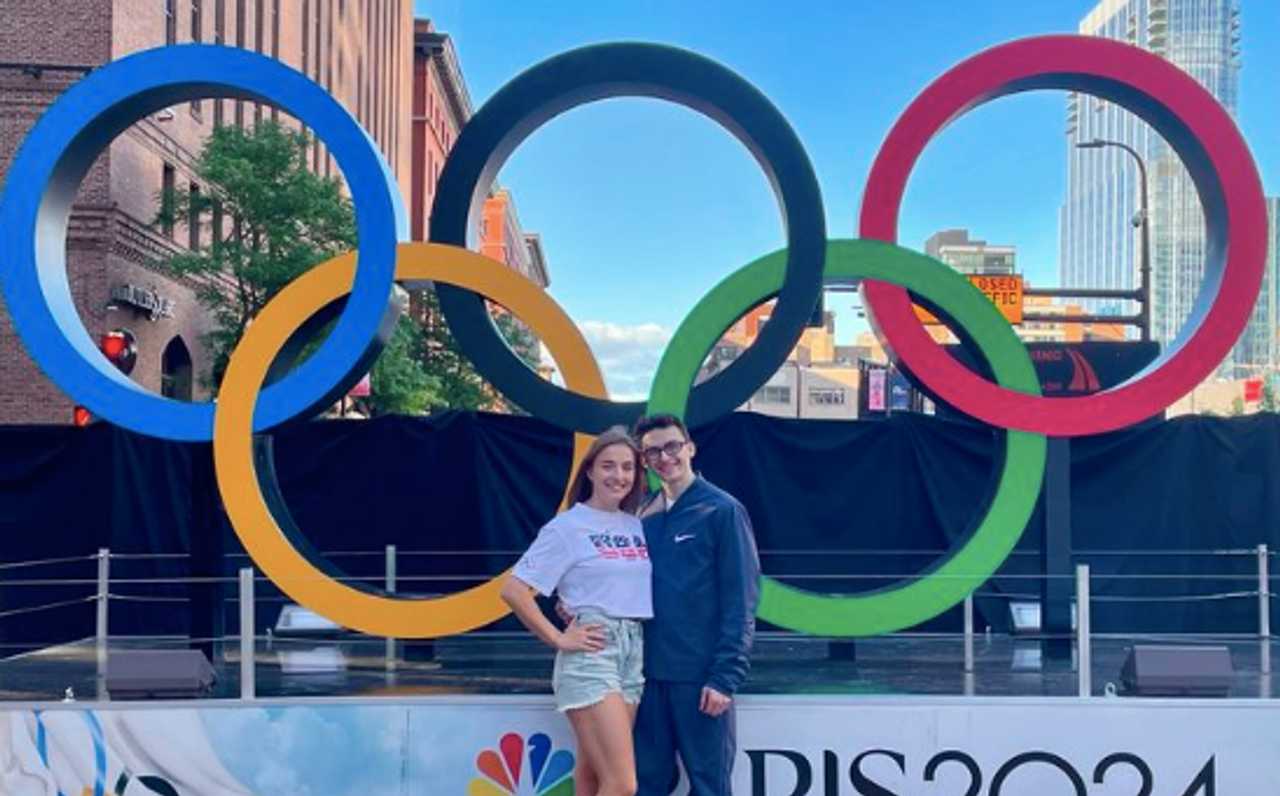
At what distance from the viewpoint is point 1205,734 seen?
21.7 ft

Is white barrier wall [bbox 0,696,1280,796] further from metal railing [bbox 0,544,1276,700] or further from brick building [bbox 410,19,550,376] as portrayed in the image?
brick building [bbox 410,19,550,376]

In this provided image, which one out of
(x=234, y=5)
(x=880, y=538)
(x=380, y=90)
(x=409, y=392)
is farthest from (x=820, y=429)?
(x=380, y=90)

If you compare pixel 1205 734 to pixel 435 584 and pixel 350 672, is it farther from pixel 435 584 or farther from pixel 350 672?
pixel 435 584

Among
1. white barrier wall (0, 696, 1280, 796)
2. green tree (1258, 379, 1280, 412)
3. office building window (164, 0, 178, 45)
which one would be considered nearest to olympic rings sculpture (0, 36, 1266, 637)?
white barrier wall (0, 696, 1280, 796)

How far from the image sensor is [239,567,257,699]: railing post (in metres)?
6.64

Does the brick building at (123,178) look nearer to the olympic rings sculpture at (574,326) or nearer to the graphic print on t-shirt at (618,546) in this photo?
the olympic rings sculpture at (574,326)

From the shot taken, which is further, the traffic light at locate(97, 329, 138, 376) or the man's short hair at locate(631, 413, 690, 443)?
the traffic light at locate(97, 329, 138, 376)

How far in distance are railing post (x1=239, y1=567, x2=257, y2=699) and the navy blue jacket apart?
245 cm

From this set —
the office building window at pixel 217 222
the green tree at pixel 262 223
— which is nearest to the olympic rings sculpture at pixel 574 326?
the green tree at pixel 262 223

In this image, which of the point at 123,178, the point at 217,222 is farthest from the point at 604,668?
the point at 217,222

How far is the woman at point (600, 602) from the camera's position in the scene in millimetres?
5172

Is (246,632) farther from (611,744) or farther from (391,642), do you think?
(611,744)

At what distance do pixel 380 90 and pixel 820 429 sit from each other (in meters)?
39.9

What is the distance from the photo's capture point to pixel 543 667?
27.4ft
